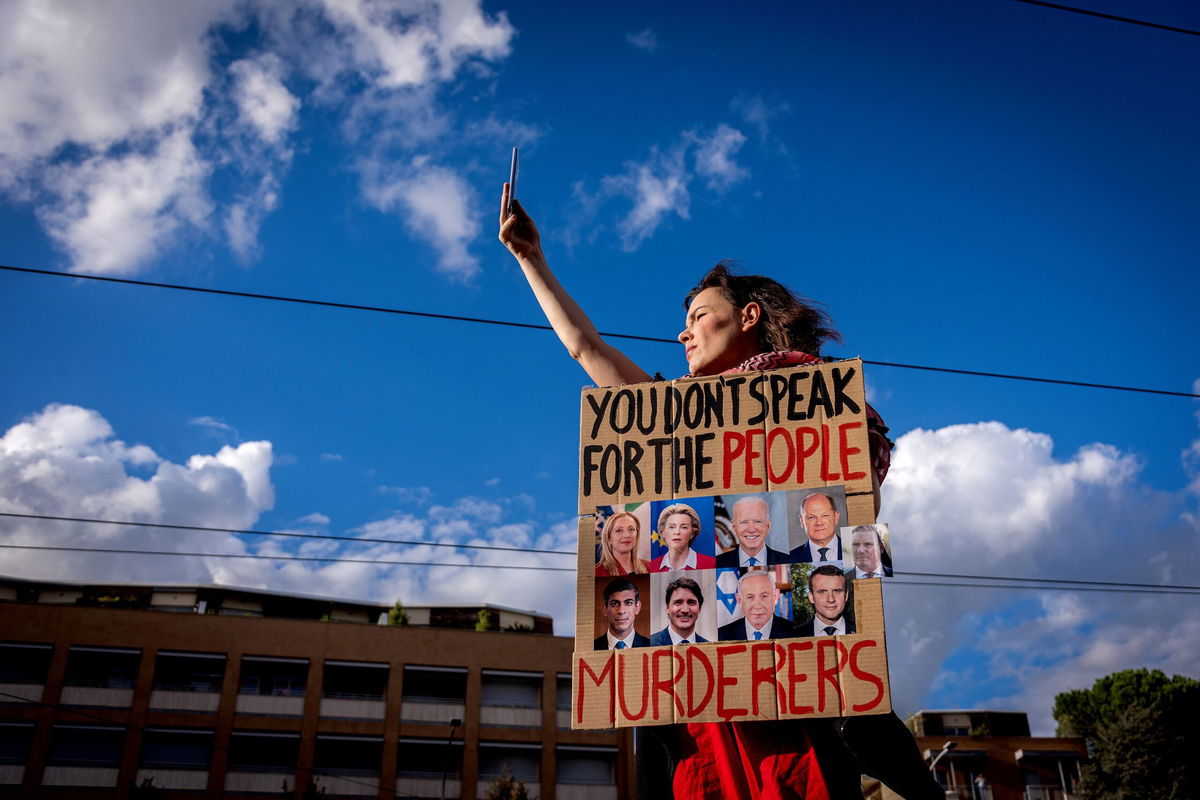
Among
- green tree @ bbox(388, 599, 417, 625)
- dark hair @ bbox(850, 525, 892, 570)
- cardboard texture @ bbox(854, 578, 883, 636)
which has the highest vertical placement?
green tree @ bbox(388, 599, 417, 625)

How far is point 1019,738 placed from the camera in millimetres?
54500

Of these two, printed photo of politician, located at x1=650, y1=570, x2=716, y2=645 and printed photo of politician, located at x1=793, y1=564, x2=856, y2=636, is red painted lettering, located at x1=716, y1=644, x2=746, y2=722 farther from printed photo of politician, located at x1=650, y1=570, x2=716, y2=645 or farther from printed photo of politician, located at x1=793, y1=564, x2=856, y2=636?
printed photo of politician, located at x1=793, y1=564, x2=856, y2=636

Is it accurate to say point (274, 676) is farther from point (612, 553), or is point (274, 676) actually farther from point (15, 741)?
point (612, 553)

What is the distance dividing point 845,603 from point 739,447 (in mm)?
629

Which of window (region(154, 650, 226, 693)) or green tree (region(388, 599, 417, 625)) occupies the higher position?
green tree (region(388, 599, 417, 625))

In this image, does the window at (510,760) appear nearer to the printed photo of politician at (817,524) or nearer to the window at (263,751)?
the window at (263,751)

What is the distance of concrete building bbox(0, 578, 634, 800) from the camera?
38.5m

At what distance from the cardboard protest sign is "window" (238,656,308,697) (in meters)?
41.1

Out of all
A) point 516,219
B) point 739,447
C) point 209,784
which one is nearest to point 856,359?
point 739,447

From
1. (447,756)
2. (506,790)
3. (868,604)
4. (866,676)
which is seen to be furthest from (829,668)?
(447,756)

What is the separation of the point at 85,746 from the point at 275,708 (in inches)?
272

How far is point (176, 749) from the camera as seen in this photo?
128 feet

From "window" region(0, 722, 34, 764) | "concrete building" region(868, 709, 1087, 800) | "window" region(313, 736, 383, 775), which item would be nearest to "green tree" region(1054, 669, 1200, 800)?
"concrete building" region(868, 709, 1087, 800)

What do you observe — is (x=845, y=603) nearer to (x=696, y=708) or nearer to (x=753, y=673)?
(x=753, y=673)
